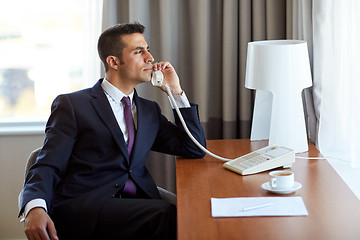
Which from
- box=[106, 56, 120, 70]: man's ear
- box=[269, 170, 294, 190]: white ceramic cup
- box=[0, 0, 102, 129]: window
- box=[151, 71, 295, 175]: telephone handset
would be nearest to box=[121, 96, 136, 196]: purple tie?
box=[106, 56, 120, 70]: man's ear

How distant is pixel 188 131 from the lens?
2.31 metres

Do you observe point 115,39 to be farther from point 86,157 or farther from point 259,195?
point 259,195

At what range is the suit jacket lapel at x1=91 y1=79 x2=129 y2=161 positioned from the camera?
219cm

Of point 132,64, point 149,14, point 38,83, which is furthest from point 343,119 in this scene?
point 38,83

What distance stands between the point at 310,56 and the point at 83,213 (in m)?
1.33

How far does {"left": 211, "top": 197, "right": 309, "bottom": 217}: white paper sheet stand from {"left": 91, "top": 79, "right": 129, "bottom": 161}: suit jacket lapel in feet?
1.81

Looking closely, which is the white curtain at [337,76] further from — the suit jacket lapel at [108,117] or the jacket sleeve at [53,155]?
the jacket sleeve at [53,155]

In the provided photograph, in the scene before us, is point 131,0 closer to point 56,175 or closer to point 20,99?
point 20,99

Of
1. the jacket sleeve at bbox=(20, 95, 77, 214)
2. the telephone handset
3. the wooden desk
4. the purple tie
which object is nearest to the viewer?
the wooden desk

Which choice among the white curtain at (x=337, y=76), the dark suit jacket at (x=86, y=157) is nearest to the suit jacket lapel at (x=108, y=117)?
the dark suit jacket at (x=86, y=157)

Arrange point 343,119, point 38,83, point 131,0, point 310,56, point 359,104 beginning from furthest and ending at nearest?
point 38,83 < point 131,0 < point 310,56 < point 343,119 < point 359,104

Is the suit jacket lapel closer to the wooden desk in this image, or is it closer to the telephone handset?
the wooden desk

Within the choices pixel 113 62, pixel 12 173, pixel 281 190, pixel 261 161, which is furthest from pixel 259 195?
pixel 12 173

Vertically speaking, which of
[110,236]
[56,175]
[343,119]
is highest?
[343,119]
